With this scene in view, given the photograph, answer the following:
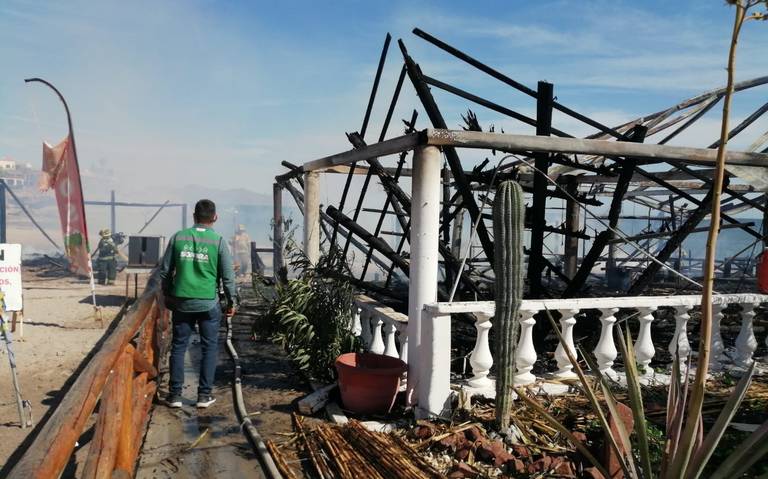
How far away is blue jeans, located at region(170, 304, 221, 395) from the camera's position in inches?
203

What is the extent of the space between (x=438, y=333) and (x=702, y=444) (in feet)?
7.30

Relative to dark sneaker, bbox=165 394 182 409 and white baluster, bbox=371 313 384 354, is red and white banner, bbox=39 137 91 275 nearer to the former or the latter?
dark sneaker, bbox=165 394 182 409

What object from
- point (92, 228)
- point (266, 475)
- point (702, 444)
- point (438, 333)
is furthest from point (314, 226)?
point (92, 228)

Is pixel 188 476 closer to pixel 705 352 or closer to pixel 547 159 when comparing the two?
pixel 705 352

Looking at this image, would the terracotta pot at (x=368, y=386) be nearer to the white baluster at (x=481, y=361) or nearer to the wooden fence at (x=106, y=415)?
the white baluster at (x=481, y=361)

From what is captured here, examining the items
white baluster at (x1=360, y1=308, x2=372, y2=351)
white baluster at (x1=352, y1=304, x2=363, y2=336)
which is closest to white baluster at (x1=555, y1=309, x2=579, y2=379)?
white baluster at (x1=360, y1=308, x2=372, y2=351)

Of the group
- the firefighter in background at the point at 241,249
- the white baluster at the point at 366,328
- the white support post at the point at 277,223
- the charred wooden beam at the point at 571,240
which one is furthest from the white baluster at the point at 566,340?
the firefighter in background at the point at 241,249

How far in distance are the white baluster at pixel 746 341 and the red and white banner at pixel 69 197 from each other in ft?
39.5

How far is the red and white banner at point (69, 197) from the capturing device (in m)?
11.7

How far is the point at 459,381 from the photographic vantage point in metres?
5.55

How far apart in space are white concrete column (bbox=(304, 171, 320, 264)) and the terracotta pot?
4067mm

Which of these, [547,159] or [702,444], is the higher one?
[547,159]

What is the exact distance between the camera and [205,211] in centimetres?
515

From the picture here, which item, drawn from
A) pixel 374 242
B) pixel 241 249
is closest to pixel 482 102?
pixel 374 242
